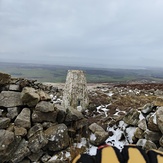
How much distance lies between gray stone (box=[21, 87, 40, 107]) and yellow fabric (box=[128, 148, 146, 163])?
512 centimetres

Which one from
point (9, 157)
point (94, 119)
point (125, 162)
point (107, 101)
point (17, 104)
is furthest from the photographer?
point (107, 101)

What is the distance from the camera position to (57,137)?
6.39 m

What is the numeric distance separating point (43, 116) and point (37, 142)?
0.93 metres

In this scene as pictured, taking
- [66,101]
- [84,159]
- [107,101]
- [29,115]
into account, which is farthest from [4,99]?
[107,101]

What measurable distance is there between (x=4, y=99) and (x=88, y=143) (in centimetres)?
333

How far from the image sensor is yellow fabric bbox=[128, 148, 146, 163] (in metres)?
1.71

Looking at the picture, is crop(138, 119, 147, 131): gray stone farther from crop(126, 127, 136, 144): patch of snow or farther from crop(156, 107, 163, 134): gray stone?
crop(156, 107, 163, 134): gray stone

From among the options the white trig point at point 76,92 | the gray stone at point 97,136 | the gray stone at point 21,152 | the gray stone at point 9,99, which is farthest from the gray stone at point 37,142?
the white trig point at point 76,92

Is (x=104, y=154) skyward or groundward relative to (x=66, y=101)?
skyward

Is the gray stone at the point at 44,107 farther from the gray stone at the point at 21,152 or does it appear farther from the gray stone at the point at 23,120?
the gray stone at the point at 21,152

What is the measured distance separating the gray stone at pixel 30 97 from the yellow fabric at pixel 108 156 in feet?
16.6

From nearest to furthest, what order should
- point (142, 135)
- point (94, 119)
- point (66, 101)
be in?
point (142, 135), point (94, 119), point (66, 101)

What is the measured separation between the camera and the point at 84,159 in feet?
5.83

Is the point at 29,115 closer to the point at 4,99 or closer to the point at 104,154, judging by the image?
the point at 4,99
